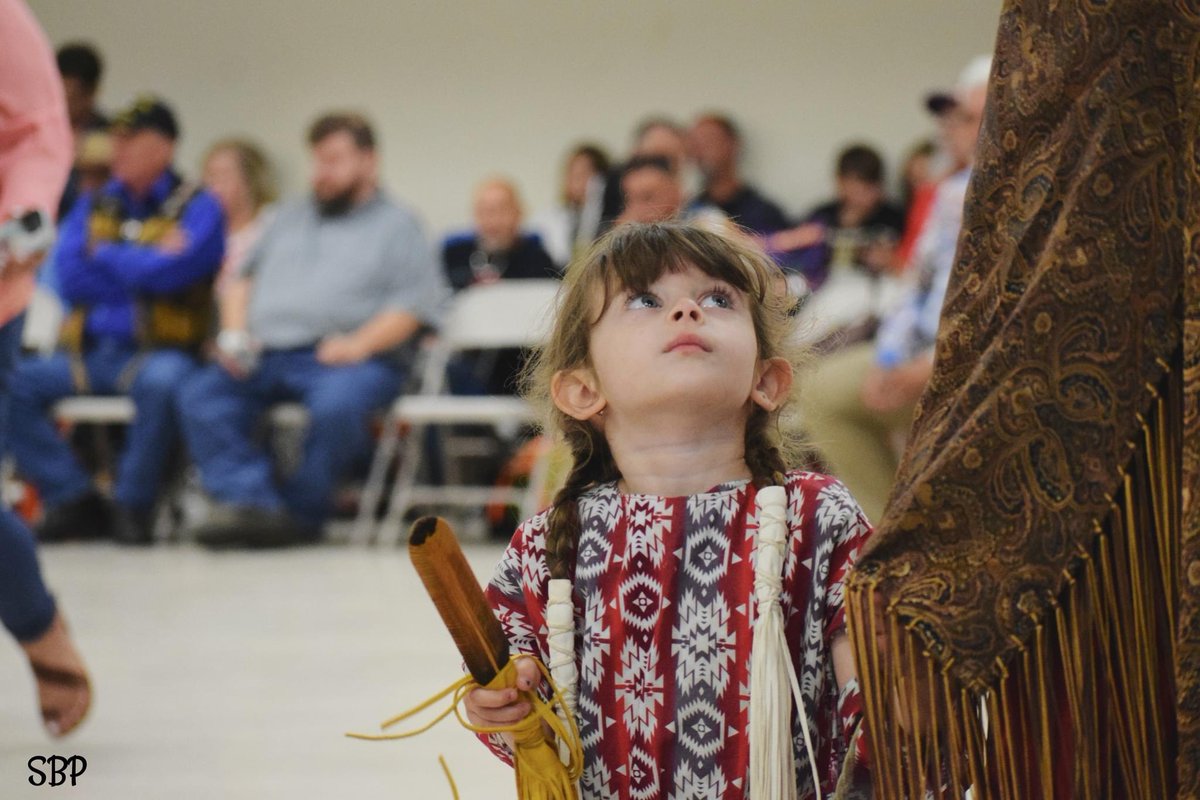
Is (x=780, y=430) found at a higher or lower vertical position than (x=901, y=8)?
lower

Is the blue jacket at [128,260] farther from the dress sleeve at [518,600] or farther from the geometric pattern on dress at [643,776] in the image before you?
the geometric pattern on dress at [643,776]

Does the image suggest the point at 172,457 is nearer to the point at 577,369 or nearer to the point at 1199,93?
the point at 577,369

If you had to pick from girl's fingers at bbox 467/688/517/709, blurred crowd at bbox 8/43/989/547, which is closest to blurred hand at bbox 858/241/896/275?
blurred crowd at bbox 8/43/989/547

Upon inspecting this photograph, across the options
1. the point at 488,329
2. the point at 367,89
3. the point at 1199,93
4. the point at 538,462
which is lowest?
the point at 538,462

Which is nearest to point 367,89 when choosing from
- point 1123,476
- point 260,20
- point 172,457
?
point 260,20

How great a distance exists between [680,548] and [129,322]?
182 inches

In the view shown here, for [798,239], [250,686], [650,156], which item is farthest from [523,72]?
[250,686]

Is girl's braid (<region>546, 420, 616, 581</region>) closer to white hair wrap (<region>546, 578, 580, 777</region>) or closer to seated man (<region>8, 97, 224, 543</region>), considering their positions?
white hair wrap (<region>546, 578, 580, 777</region>)

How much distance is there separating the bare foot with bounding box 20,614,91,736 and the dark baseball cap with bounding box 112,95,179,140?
3679 mm

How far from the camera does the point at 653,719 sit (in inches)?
54.9

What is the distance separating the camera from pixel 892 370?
3.57 meters

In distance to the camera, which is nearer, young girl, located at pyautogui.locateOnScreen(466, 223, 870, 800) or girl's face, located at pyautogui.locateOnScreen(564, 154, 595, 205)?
young girl, located at pyautogui.locateOnScreen(466, 223, 870, 800)

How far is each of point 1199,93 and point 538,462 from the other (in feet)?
12.5

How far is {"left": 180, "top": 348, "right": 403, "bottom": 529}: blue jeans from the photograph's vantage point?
526cm
